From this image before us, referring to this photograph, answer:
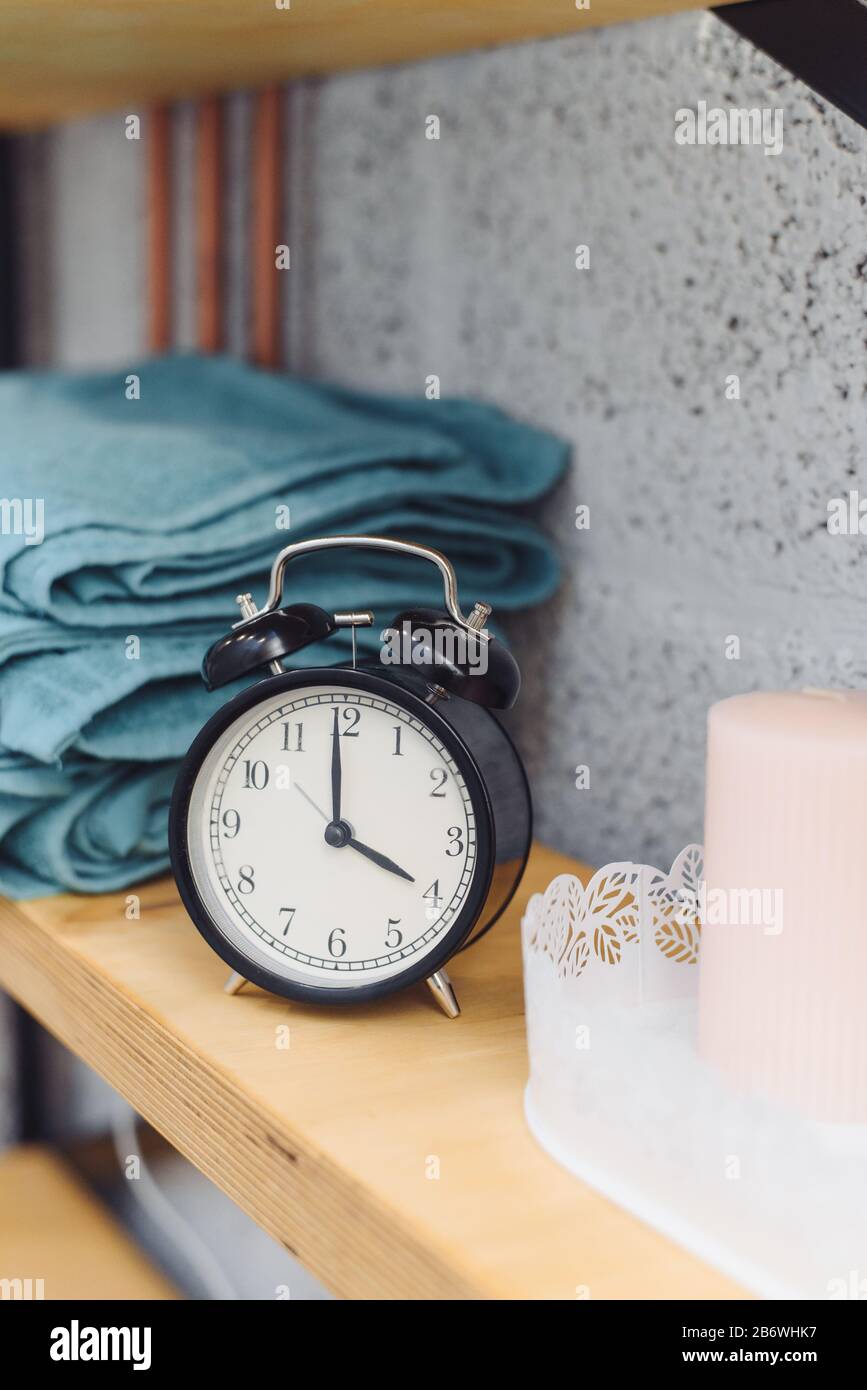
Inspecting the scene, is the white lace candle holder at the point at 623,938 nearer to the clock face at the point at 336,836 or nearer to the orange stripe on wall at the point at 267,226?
the clock face at the point at 336,836

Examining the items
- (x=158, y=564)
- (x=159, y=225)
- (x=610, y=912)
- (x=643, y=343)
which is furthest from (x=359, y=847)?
(x=159, y=225)

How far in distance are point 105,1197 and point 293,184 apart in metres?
0.85

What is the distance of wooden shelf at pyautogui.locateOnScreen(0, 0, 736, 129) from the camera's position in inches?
31.4

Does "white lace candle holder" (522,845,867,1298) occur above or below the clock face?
below

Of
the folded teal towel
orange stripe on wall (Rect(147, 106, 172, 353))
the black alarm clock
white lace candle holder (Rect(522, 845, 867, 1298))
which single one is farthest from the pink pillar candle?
orange stripe on wall (Rect(147, 106, 172, 353))

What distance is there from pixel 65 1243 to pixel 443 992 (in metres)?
0.54

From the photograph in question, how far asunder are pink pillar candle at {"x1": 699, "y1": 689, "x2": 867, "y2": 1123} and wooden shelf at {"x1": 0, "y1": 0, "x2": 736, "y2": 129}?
441mm

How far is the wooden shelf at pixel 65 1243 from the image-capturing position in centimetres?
101

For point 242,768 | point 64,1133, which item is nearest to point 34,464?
point 242,768

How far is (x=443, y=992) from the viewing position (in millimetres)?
689

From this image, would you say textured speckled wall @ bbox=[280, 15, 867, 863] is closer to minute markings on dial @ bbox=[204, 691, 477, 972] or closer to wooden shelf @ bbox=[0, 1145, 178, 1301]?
minute markings on dial @ bbox=[204, 691, 477, 972]

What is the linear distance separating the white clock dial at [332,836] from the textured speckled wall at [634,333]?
9.0 inches

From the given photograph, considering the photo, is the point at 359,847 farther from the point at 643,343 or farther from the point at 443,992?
the point at 643,343

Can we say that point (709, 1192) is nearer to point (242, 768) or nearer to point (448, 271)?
point (242, 768)
